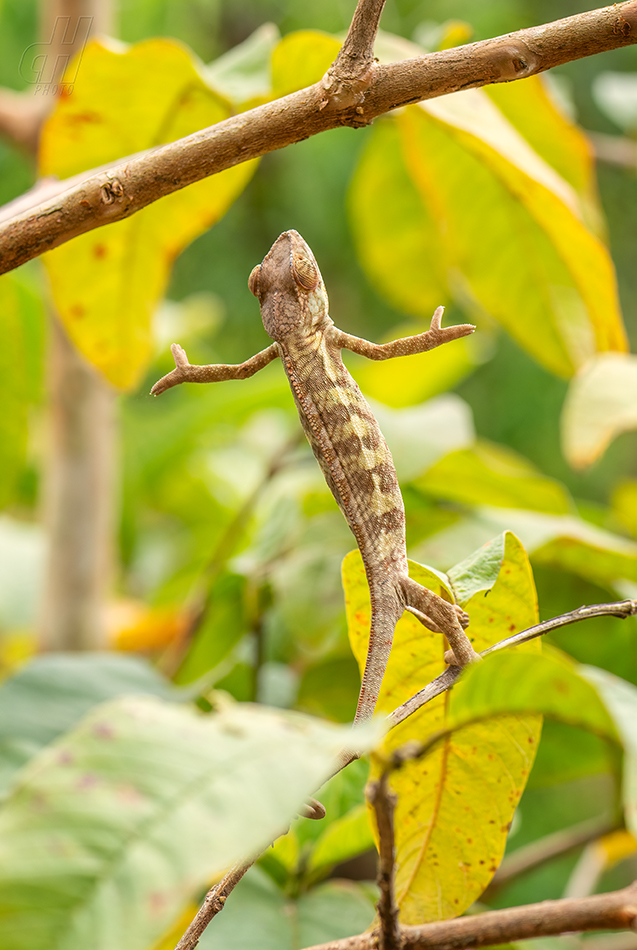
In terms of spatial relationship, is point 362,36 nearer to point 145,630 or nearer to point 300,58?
point 300,58

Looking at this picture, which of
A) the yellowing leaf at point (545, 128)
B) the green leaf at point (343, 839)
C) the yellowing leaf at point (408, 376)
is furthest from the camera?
the yellowing leaf at point (408, 376)

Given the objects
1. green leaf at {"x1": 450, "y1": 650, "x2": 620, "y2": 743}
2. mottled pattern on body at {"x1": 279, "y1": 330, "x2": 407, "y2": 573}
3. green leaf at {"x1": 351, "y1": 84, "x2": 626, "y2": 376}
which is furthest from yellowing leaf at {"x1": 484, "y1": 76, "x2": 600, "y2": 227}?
green leaf at {"x1": 450, "y1": 650, "x2": 620, "y2": 743}

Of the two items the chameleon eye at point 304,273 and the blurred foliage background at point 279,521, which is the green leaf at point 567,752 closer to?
the blurred foliage background at point 279,521

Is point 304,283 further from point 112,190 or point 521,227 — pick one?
point 521,227

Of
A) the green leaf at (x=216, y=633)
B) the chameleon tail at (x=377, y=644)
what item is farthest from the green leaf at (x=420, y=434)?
the chameleon tail at (x=377, y=644)

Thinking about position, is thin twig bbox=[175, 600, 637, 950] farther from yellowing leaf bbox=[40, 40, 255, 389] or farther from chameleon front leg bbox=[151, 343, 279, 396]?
yellowing leaf bbox=[40, 40, 255, 389]

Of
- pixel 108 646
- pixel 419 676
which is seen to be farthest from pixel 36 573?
pixel 419 676

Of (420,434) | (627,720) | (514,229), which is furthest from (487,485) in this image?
(627,720)

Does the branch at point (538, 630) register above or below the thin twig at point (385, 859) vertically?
above

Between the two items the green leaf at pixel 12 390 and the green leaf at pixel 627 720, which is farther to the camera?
the green leaf at pixel 12 390
